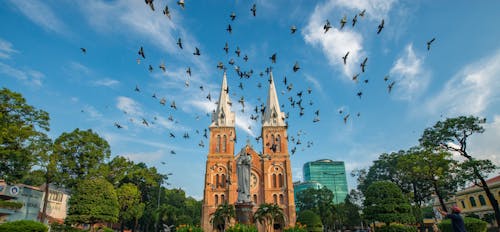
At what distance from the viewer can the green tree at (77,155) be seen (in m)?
23.6

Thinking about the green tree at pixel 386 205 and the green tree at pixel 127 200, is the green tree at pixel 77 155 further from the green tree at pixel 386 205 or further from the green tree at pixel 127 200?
the green tree at pixel 386 205

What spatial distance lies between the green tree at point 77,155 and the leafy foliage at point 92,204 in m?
4.64

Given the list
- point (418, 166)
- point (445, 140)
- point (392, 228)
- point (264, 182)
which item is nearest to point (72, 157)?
point (264, 182)

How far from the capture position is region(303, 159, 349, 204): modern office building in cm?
11544

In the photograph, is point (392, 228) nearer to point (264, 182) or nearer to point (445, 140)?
point (445, 140)

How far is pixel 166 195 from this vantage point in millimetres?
49375

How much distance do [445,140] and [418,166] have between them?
120 inches

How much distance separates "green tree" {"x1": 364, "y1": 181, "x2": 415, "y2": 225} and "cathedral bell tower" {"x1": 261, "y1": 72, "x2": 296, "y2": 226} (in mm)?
15025

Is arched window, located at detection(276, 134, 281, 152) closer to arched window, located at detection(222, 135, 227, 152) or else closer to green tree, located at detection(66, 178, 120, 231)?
arched window, located at detection(222, 135, 227, 152)

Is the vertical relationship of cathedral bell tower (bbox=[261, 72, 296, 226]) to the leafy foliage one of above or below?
above

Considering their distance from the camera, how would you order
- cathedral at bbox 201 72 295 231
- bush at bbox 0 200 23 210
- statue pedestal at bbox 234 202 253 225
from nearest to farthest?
statue pedestal at bbox 234 202 253 225
bush at bbox 0 200 23 210
cathedral at bbox 201 72 295 231

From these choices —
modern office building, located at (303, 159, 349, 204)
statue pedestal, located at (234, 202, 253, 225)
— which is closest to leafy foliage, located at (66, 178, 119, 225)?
statue pedestal, located at (234, 202, 253, 225)

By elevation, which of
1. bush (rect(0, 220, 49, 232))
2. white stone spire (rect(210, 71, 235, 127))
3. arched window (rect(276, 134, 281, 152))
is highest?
white stone spire (rect(210, 71, 235, 127))

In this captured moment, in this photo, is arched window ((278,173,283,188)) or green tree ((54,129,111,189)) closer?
green tree ((54,129,111,189))
